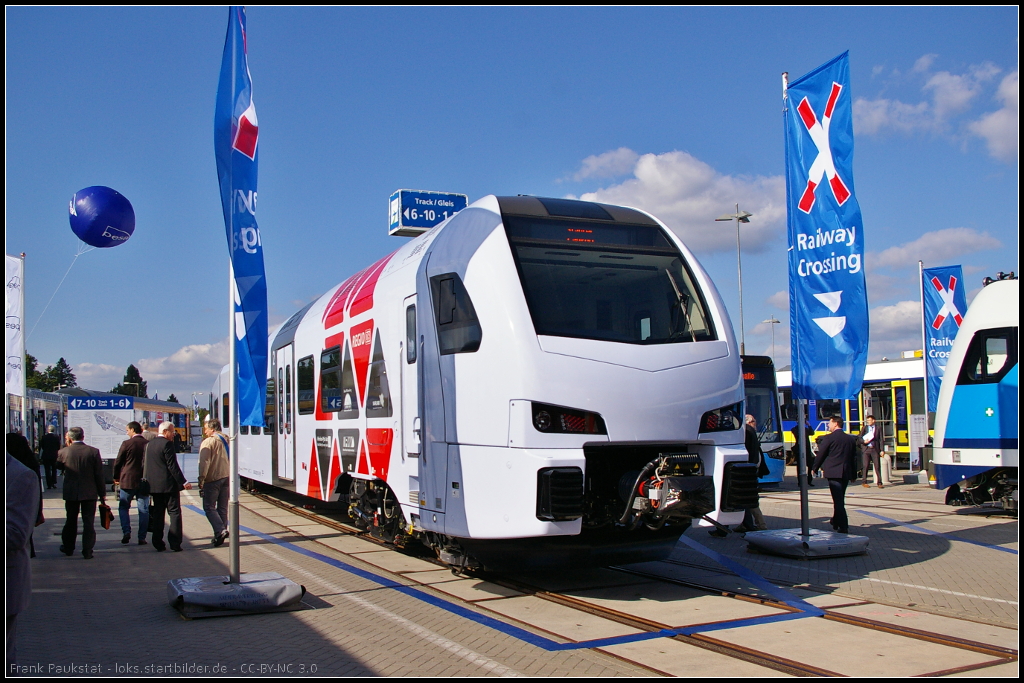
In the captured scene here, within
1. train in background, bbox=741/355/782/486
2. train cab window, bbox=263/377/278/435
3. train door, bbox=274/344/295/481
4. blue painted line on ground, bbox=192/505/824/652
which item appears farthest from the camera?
train in background, bbox=741/355/782/486

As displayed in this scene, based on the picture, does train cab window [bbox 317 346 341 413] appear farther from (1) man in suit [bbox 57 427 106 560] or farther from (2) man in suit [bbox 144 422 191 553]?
(1) man in suit [bbox 57 427 106 560]

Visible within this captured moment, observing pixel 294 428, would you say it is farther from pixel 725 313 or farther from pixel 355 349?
pixel 725 313

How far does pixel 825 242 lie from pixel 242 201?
6.80 meters

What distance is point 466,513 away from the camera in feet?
24.0

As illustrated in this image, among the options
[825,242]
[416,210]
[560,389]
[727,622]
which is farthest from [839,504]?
[416,210]

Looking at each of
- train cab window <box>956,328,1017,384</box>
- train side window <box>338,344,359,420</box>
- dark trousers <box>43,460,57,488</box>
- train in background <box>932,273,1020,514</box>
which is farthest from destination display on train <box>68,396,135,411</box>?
train cab window <box>956,328,1017,384</box>

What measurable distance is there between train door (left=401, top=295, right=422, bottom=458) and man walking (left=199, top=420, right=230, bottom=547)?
3796mm

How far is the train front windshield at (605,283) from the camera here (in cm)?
725

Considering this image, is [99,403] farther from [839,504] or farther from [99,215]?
[839,504]

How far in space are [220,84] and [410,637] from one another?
525 cm

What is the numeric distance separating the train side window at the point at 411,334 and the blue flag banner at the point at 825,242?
481 cm

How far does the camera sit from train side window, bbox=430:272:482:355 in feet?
24.2

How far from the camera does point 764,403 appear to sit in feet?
63.6

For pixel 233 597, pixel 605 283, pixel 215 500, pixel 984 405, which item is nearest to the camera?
pixel 233 597
